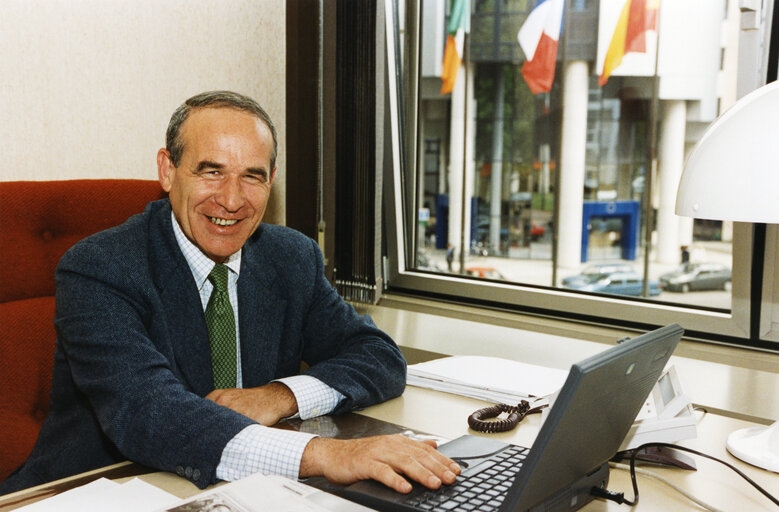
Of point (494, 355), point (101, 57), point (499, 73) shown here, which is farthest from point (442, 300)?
point (499, 73)

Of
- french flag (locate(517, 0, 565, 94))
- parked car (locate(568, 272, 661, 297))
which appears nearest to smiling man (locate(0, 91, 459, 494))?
french flag (locate(517, 0, 565, 94))

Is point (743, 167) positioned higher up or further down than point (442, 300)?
higher up

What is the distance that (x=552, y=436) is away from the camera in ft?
2.27

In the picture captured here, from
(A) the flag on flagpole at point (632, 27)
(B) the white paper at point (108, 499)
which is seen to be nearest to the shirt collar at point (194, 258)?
(B) the white paper at point (108, 499)

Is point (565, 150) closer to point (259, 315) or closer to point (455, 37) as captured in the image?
point (455, 37)

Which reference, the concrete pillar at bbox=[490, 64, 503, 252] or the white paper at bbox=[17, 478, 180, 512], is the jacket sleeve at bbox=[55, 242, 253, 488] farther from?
the concrete pillar at bbox=[490, 64, 503, 252]

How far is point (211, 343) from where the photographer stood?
132cm

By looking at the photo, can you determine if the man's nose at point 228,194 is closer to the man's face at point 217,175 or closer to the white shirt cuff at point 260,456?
the man's face at point 217,175

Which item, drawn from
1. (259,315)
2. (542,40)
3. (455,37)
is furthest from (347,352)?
(455,37)

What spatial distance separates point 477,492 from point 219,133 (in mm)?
829

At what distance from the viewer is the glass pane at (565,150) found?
9.36m

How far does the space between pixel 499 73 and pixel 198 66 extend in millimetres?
9797

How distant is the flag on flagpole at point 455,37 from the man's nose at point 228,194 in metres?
8.03

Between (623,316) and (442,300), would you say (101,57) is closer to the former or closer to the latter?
(442,300)
